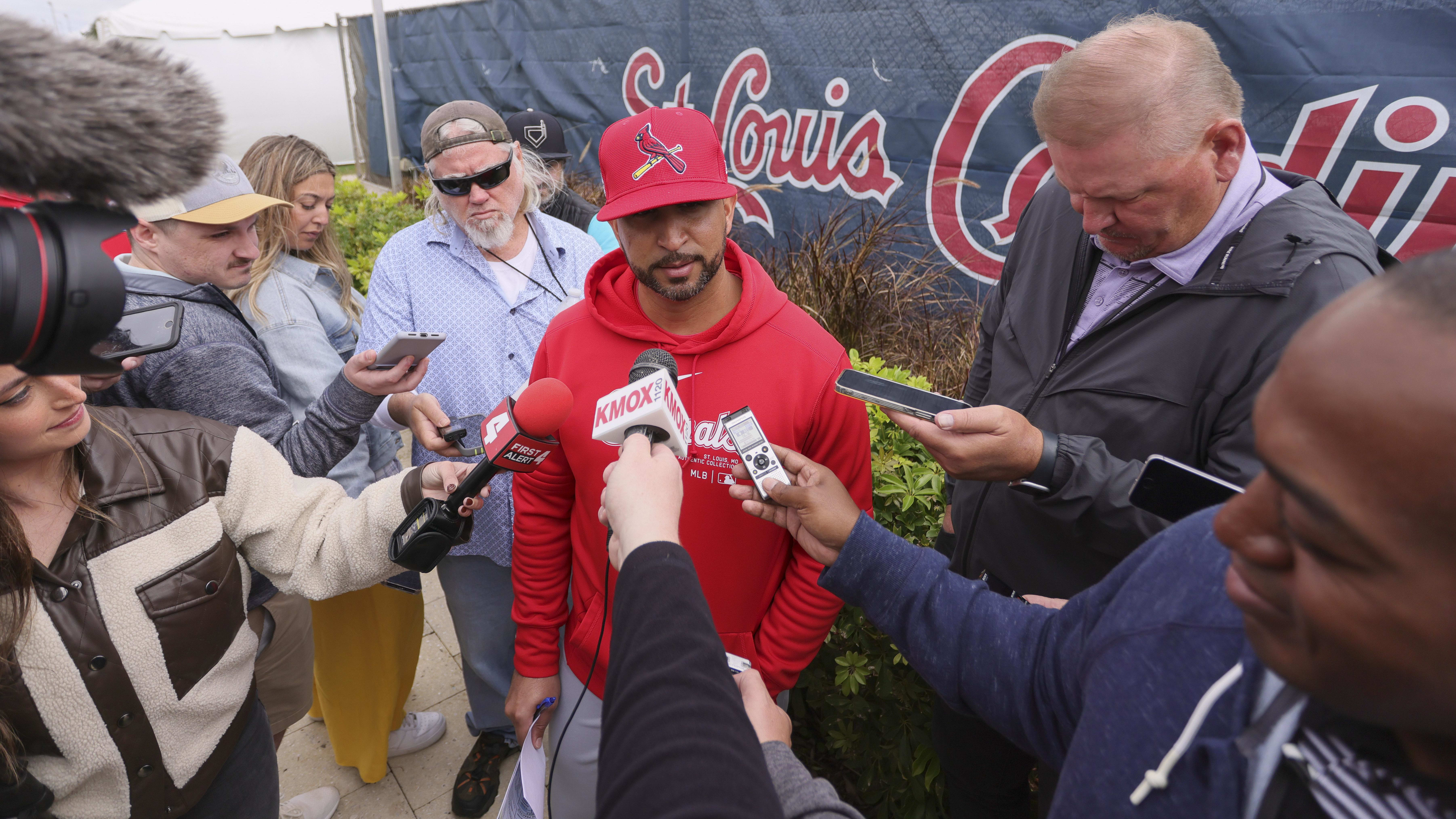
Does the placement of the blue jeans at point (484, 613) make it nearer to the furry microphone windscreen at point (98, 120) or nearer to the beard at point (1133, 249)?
the furry microphone windscreen at point (98, 120)

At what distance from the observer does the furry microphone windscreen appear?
76 cm

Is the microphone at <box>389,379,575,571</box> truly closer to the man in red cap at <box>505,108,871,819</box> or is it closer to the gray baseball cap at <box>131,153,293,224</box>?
the man in red cap at <box>505,108,871,819</box>

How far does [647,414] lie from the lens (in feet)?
4.59

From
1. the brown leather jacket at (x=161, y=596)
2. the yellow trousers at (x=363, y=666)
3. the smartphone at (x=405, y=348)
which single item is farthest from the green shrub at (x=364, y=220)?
the brown leather jacket at (x=161, y=596)

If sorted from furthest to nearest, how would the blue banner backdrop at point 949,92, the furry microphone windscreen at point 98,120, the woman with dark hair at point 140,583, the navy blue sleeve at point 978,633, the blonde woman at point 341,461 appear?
the blue banner backdrop at point 949,92 < the blonde woman at point 341,461 < the woman with dark hair at point 140,583 < the navy blue sleeve at point 978,633 < the furry microphone windscreen at point 98,120

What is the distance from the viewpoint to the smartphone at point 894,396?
1692 mm

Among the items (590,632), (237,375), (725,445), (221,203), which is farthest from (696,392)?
(221,203)

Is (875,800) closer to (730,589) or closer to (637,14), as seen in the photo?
(730,589)

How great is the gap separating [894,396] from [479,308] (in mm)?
1573

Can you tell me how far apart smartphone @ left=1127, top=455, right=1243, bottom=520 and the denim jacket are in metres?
2.37

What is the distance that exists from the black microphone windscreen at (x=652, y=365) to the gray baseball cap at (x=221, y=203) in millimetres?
1570

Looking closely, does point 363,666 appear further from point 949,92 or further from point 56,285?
point 949,92

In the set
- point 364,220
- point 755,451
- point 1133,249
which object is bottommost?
point 364,220

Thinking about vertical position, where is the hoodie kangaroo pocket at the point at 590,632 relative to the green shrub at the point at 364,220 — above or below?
above
